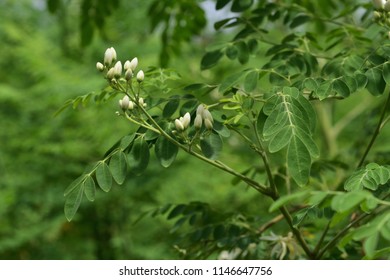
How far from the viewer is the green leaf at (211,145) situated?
5.49 feet

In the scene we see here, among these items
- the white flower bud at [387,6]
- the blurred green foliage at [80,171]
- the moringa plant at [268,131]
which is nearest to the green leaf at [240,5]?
the moringa plant at [268,131]

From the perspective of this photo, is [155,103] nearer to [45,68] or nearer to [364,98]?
[45,68]

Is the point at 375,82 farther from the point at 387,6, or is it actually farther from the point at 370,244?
the point at 370,244

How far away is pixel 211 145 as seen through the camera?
5.52 feet

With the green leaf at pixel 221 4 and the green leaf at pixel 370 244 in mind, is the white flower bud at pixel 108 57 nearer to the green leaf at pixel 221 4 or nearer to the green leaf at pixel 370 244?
the green leaf at pixel 221 4

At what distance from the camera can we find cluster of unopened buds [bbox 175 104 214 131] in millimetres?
1635

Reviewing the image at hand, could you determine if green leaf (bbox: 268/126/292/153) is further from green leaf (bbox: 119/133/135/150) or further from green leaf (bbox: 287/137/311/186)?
green leaf (bbox: 119/133/135/150)

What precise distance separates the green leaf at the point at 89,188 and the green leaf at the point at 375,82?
77cm

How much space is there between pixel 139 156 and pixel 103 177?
110 mm

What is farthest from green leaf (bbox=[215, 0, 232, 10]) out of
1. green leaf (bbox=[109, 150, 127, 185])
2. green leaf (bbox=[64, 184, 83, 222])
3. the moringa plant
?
green leaf (bbox=[64, 184, 83, 222])

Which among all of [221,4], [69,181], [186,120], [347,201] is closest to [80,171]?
[69,181]

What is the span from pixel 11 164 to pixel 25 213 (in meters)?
0.51

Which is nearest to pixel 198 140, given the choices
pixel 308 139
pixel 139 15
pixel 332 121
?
pixel 308 139

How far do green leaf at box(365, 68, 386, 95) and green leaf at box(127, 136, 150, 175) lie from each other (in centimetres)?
61
